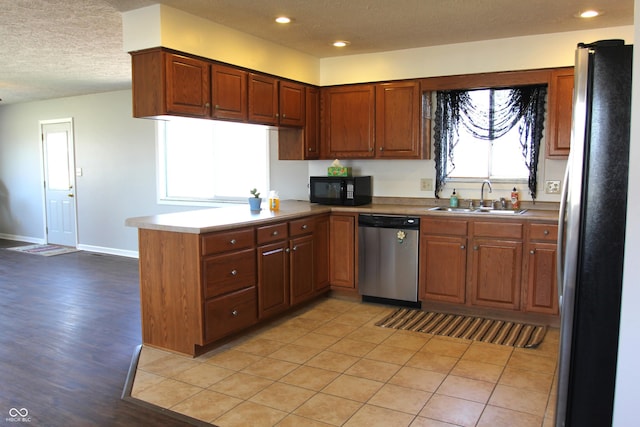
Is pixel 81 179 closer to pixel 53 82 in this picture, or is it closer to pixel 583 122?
pixel 53 82

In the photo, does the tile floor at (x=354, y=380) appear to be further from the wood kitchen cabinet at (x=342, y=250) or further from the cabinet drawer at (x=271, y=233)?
the wood kitchen cabinet at (x=342, y=250)

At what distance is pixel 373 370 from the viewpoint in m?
3.20

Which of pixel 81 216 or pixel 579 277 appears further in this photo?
pixel 81 216

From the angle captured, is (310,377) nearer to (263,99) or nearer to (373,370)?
(373,370)

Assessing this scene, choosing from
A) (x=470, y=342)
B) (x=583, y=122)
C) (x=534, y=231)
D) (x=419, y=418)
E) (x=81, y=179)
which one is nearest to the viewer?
(x=583, y=122)

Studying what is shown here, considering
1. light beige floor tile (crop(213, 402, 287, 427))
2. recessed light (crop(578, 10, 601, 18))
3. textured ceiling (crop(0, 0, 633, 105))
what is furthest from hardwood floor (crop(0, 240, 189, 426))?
recessed light (crop(578, 10, 601, 18))

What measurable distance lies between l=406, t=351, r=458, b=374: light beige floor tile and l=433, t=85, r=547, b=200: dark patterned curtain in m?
1.84

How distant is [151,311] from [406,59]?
313 centimetres

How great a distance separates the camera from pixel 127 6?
3.44 meters

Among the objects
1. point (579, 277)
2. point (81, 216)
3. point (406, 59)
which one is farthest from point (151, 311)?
point (81, 216)

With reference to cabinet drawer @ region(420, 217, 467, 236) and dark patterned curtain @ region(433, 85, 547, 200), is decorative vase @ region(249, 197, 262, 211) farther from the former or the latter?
dark patterned curtain @ region(433, 85, 547, 200)

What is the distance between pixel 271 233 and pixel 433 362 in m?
1.51

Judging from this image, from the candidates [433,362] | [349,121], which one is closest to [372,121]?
[349,121]

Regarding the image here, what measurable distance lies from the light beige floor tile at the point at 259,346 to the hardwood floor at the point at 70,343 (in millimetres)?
773
